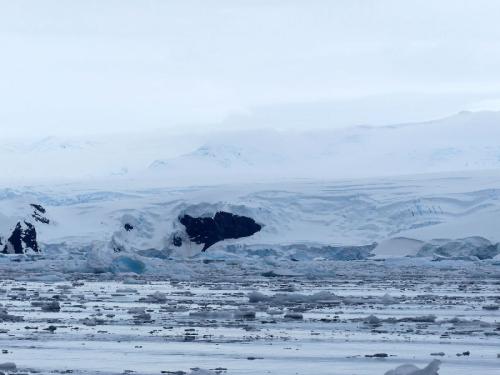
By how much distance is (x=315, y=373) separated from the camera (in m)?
8.85

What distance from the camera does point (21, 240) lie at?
4484 cm

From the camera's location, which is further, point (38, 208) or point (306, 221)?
point (38, 208)

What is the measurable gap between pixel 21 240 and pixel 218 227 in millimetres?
7657

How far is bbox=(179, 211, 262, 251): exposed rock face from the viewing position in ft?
149

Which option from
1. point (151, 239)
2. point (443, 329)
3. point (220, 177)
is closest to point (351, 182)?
point (151, 239)

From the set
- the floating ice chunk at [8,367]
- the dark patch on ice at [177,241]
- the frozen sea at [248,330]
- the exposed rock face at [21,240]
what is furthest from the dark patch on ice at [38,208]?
the floating ice chunk at [8,367]

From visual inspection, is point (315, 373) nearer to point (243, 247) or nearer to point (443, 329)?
point (443, 329)

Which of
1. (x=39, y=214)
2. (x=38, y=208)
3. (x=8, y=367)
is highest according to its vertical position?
(x=38, y=208)

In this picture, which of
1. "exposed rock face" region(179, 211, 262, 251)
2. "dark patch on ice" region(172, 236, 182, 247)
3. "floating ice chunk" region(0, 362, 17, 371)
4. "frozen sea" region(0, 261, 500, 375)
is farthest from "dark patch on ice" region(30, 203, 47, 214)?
"floating ice chunk" region(0, 362, 17, 371)

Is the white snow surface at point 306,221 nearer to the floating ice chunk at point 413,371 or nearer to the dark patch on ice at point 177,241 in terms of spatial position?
the dark patch on ice at point 177,241

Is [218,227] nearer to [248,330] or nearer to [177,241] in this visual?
[177,241]

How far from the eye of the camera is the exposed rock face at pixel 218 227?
149 feet

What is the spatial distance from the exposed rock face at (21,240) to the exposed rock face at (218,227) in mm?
5798

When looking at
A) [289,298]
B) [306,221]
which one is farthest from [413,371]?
[306,221]
